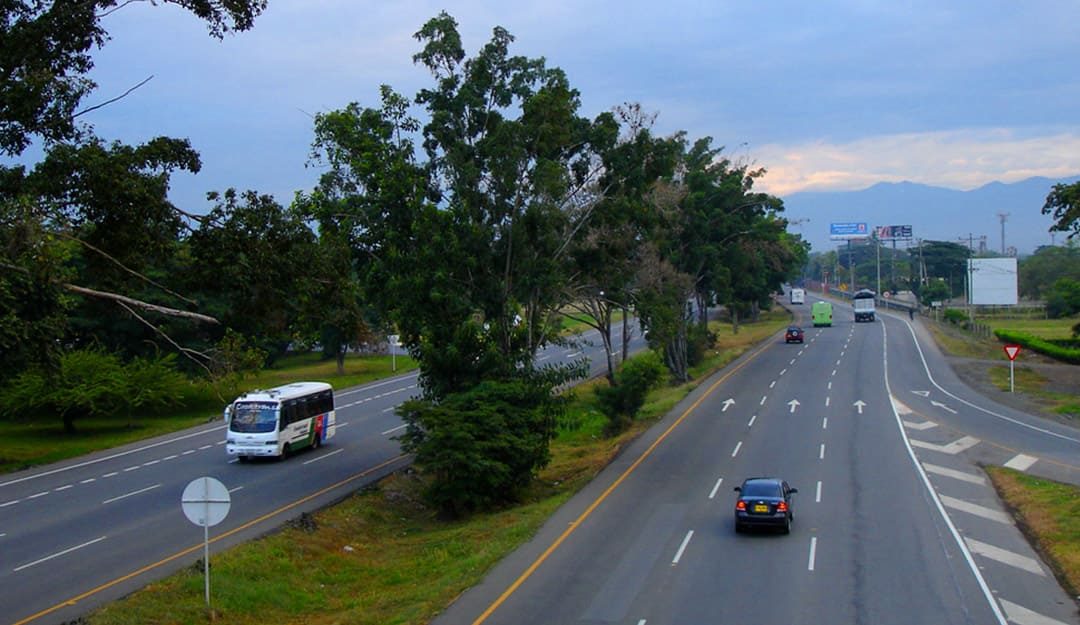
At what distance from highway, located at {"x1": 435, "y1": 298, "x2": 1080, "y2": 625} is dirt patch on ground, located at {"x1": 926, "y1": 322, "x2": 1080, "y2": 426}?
1576mm

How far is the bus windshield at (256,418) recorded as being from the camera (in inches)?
1374

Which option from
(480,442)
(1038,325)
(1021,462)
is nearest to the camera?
(480,442)

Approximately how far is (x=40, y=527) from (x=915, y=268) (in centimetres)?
16192

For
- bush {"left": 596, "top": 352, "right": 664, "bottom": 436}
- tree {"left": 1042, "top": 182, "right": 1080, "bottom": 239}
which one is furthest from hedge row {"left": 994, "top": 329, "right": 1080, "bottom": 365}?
bush {"left": 596, "top": 352, "right": 664, "bottom": 436}

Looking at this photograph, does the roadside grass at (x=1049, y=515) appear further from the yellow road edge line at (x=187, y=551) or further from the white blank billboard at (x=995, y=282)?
the white blank billboard at (x=995, y=282)

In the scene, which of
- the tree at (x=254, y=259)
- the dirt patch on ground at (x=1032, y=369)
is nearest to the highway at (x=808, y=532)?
the dirt patch on ground at (x=1032, y=369)

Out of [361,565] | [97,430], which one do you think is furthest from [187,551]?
[97,430]

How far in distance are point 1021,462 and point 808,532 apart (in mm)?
12823

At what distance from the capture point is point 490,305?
1300 inches

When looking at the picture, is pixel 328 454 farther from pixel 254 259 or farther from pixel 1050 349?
pixel 1050 349

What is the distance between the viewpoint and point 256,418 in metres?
35.1

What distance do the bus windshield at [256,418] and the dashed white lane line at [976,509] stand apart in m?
21.9

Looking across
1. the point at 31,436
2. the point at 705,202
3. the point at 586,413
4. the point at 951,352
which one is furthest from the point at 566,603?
the point at 951,352

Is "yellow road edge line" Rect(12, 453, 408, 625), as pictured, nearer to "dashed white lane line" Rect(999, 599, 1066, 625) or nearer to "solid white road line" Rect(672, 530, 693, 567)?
"solid white road line" Rect(672, 530, 693, 567)
